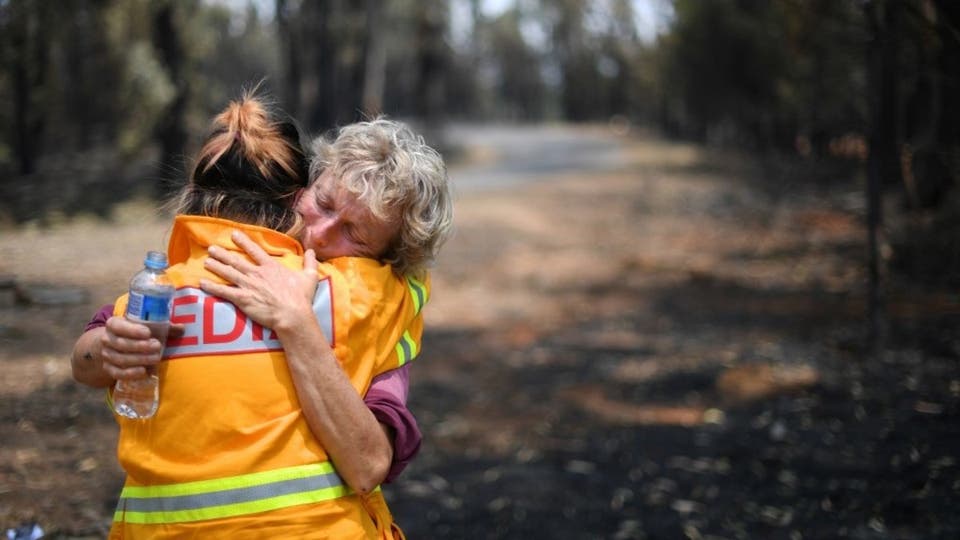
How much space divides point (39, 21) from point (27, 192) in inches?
59.3

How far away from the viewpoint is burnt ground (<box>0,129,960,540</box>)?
15.8ft

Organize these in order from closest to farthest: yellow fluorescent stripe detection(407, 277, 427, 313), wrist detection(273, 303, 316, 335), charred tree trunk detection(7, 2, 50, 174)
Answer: wrist detection(273, 303, 316, 335), yellow fluorescent stripe detection(407, 277, 427, 313), charred tree trunk detection(7, 2, 50, 174)

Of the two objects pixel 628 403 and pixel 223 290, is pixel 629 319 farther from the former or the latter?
pixel 223 290

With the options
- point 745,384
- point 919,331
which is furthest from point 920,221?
point 745,384

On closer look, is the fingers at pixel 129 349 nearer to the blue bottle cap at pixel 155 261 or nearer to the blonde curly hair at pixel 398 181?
the blue bottle cap at pixel 155 261

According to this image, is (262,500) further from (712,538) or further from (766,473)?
(766,473)

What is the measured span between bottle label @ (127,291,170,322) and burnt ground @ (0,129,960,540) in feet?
8.30

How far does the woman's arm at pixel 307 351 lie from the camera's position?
187cm

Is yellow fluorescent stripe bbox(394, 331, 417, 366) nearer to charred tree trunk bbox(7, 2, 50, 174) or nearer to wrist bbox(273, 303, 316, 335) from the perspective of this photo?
wrist bbox(273, 303, 316, 335)

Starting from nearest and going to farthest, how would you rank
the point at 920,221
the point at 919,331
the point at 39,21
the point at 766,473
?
1. the point at 766,473
2. the point at 39,21
3. the point at 919,331
4. the point at 920,221

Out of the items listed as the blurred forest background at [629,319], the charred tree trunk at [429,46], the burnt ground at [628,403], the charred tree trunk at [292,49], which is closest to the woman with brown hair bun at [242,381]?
the blurred forest background at [629,319]

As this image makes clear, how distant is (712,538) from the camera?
15.3 ft

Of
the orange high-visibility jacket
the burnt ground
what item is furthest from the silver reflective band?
the burnt ground

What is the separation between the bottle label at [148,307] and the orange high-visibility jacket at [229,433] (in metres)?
0.06
